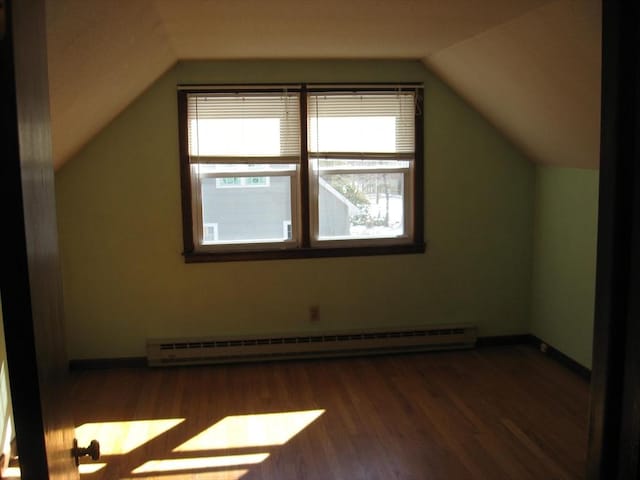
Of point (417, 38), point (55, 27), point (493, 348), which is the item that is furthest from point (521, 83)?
point (55, 27)

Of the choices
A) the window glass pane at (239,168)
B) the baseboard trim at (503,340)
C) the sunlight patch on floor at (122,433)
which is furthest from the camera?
the baseboard trim at (503,340)

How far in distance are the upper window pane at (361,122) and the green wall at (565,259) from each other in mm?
1098

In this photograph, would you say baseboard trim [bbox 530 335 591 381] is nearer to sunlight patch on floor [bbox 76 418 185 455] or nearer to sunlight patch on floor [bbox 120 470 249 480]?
sunlight patch on floor [bbox 120 470 249 480]

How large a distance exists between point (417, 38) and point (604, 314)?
256 centimetres

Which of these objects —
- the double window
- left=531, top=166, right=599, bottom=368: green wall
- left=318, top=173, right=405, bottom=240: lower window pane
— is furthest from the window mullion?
left=531, top=166, right=599, bottom=368: green wall

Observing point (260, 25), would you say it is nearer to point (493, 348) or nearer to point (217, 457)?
point (217, 457)

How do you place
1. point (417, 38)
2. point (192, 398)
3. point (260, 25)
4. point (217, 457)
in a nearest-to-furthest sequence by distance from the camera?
point (260, 25) < point (217, 457) < point (417, 38) < point (192, 398)

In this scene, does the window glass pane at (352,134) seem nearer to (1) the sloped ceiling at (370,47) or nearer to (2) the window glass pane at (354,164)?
(2) the window glass pane at (354,164)

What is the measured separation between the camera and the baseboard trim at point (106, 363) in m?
4.48

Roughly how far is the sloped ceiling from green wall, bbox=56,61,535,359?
0.69 ft

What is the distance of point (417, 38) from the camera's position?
3506mm

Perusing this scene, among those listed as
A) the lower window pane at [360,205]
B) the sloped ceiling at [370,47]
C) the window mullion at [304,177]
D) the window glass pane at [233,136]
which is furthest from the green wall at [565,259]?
the window glass pane at [233,136]

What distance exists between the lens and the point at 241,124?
438cm

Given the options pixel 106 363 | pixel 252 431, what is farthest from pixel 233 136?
pixel 252 431
